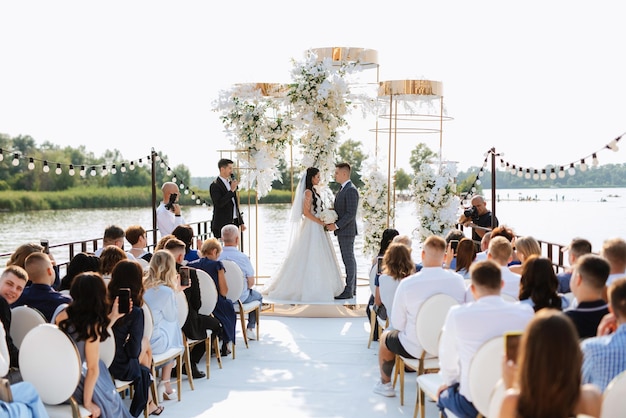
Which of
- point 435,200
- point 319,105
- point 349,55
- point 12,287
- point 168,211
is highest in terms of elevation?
point 349,55

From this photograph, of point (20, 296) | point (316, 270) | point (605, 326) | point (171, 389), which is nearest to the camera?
point (605, 326)

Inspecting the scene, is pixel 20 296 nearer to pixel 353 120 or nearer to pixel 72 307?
pixel 72 307

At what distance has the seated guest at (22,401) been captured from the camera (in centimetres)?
335

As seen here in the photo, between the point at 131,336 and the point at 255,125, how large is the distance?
16.5ft

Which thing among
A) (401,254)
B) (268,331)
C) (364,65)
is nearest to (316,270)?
(268,331)

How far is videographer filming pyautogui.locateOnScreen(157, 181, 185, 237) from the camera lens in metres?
8.48

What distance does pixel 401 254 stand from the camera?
549 centimetres

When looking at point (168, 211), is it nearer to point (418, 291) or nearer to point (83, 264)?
point (83, 264)

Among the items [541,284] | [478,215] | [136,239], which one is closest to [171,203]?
[136,239]

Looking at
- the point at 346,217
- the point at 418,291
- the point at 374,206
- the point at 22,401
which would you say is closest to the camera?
the point at 22,401

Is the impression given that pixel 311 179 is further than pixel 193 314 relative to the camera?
Yes

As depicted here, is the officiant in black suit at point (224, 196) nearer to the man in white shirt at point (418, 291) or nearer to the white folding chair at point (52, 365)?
the man in white shirt at point (418, 291)

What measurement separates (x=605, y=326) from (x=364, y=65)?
6.35m

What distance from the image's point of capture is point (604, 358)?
2.96 metres
